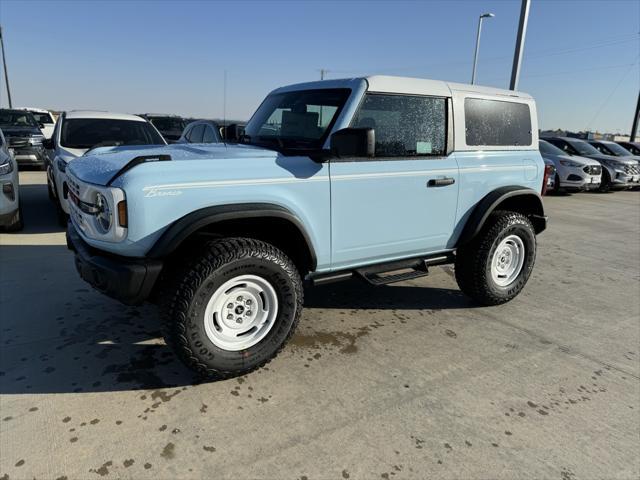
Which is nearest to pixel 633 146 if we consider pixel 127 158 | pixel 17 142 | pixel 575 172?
pixel 575 172

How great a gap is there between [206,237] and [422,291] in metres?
2.61

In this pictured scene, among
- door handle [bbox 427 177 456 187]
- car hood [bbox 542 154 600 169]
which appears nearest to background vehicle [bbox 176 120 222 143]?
door handle [bbox 427 177 456 187]

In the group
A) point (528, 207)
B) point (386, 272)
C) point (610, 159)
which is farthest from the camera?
point (610, 159)

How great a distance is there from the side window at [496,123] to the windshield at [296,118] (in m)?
1.26

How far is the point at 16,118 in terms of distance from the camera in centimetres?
1435

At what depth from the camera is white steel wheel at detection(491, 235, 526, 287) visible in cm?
432

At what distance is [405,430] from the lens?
8.13ft

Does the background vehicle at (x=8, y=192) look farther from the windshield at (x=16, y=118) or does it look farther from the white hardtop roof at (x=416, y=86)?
the windshield at (x=16, y=118)

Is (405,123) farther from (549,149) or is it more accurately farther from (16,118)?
(16,118)

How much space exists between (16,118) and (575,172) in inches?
702

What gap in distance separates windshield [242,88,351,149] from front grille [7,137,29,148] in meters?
10.7

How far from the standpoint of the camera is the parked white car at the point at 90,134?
254 inches

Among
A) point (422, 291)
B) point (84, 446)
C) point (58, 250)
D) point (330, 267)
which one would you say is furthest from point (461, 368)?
point (58, 250)

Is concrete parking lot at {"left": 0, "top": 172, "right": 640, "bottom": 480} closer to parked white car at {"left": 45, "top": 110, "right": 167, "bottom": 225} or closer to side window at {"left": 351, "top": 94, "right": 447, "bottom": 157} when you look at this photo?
side window at {"left": 351, "top": 94, "right": 447, "bottom": 157}
